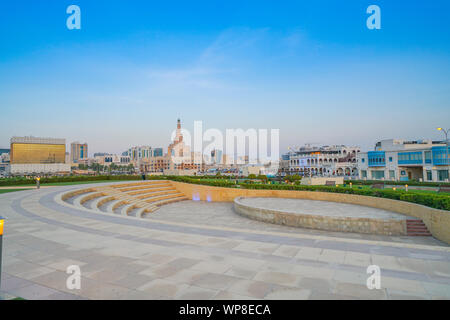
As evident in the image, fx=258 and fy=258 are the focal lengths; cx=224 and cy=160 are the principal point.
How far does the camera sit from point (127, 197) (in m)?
21.0

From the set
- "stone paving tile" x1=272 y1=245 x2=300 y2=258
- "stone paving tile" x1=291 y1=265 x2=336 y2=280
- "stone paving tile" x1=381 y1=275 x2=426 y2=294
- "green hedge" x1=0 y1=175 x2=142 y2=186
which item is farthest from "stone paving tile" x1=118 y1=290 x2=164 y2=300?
"green hedge" x1=0 y1=175 x2=142 y2=186

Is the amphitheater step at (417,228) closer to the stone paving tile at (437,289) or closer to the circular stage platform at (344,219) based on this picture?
the circular stage platform at (344,219)

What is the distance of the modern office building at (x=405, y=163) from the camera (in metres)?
40.9

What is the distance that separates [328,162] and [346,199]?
262 feet

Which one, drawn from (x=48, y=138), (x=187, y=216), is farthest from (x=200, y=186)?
(x=48, y=138)

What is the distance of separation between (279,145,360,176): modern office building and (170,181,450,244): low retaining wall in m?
60.8

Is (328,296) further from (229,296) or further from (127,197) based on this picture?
(127,197)

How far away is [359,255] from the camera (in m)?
6.28

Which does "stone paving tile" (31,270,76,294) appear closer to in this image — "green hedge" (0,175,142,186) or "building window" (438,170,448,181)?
"green hedge" (0,175,142,186)

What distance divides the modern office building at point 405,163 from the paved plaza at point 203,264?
143 feet

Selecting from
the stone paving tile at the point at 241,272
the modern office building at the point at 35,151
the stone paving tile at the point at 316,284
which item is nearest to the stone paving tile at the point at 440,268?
the stone paving tile at the point at 316,284

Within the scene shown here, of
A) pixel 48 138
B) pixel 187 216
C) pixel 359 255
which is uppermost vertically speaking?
pixel 48 138
